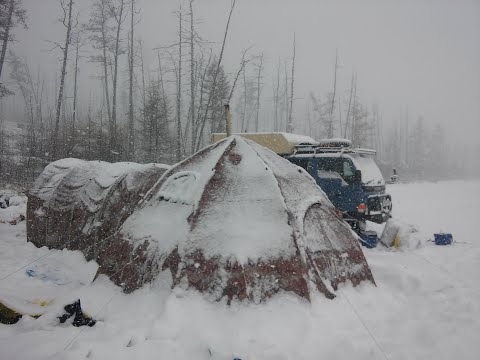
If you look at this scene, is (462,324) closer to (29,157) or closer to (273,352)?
(273,352)

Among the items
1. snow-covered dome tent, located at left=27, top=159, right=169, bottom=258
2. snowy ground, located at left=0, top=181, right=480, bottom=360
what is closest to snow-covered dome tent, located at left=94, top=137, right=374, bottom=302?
snowy ground, located at left=0, top=181, right=480, bottom=360

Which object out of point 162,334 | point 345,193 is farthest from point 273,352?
point 345,193

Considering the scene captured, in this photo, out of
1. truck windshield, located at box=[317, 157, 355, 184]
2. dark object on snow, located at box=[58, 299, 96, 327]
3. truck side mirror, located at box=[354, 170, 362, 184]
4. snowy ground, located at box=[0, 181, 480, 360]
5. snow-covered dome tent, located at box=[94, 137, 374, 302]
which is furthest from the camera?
truck windshield, located at box=[317, 157, 355, 184]

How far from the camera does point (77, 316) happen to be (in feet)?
11.3

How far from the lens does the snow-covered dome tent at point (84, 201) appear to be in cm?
621

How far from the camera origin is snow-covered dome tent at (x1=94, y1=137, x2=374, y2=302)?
3.66m

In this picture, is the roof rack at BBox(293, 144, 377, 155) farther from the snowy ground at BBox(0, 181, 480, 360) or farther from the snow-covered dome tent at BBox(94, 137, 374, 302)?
the snowy ground at BBox(0, 181, 480, 360)

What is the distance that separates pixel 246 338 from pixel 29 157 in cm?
1944

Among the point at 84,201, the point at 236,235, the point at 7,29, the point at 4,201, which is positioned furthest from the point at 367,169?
the point at 7,29

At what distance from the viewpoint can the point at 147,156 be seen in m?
21.1

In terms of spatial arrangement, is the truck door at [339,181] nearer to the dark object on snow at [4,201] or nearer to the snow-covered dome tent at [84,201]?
the snow-covered dome tent at [84,201]

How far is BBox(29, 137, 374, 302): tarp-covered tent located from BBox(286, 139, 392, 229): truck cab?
380 cm

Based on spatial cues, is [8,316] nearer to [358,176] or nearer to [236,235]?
[236,235]

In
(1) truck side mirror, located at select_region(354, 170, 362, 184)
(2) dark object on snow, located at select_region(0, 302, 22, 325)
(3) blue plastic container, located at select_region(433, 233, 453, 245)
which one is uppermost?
(1) truck side mirror, located at select_region(354, 170, 362, 184)
